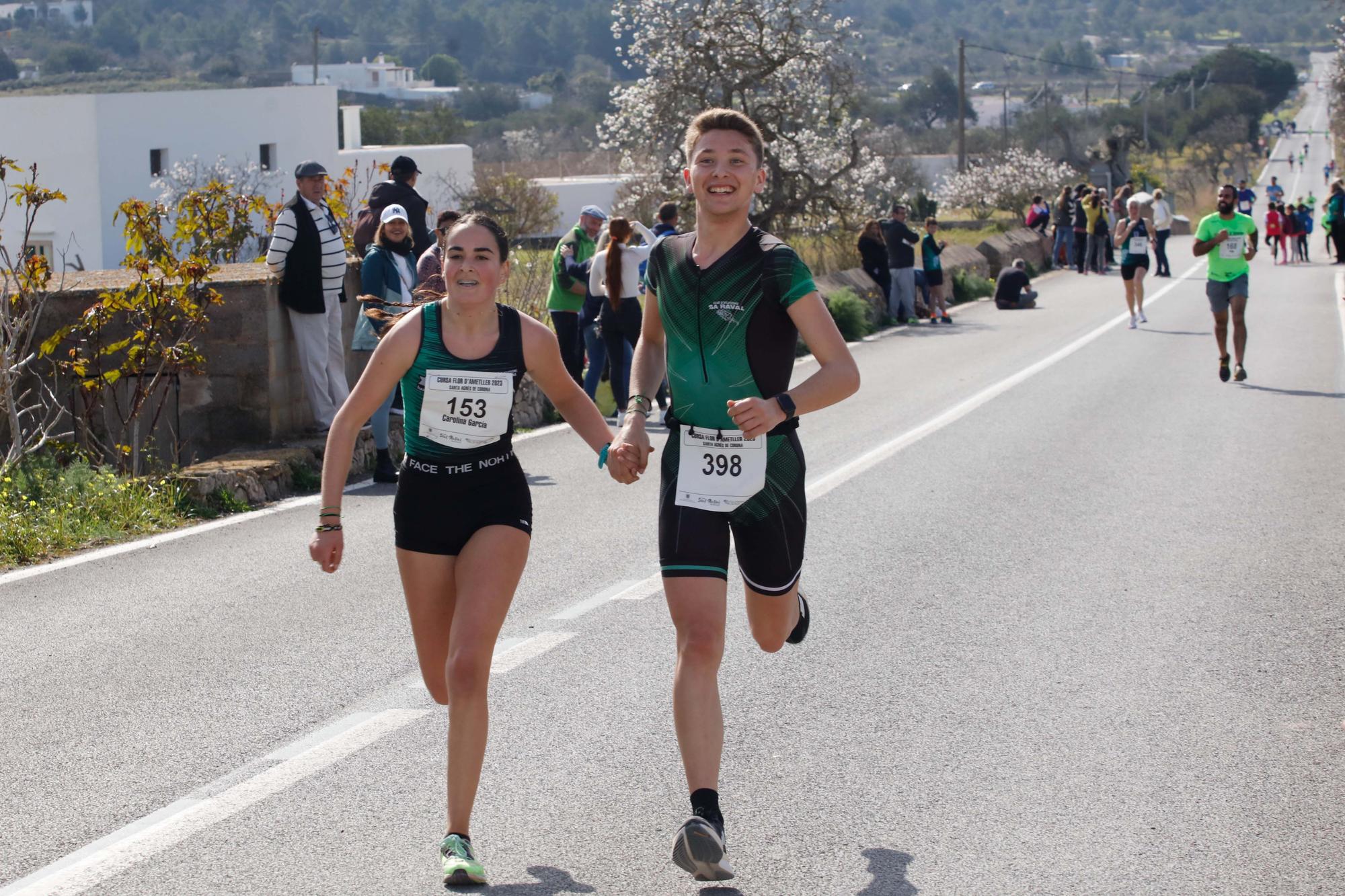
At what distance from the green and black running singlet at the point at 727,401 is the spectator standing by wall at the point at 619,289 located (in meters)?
8.36

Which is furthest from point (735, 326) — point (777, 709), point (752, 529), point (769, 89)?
point (769, 89)

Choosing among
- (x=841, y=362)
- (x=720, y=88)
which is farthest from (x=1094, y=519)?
(x=720, y=88)

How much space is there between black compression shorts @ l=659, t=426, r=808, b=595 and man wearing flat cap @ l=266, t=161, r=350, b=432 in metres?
7.22

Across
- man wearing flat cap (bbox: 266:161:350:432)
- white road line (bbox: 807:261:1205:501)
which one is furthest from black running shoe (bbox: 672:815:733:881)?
man wearing flat cap (bbox: 266:161:350:432)

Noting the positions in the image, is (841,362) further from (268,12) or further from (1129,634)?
(268,12)

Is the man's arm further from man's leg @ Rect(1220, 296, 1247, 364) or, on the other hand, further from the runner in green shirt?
man's leg @ Rect(1220, 296, 1247, 364)

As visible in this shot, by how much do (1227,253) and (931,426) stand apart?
3.95 metres

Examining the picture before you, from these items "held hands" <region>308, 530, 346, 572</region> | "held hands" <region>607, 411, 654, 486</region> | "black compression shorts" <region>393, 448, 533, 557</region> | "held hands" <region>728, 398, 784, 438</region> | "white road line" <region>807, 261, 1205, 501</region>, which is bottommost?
"white road line" <region>807, 261, 1205, 501</region>

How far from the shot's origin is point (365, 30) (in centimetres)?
19800

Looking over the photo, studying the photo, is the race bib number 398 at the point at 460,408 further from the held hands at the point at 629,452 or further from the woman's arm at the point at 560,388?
the held hands at the point at 629,452

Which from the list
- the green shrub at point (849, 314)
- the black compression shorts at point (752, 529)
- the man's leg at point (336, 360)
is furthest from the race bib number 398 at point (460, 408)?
the green shrub at point (849, 314)

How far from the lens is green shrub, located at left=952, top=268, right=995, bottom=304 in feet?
95.6

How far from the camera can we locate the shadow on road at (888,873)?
13.9ft

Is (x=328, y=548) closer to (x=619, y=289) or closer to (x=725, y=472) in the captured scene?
(x=725, y=472)
